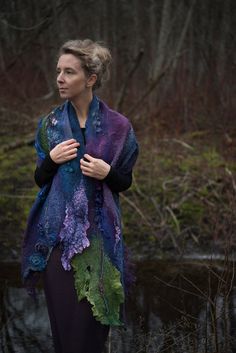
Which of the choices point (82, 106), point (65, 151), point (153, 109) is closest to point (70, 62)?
point (82, 106)

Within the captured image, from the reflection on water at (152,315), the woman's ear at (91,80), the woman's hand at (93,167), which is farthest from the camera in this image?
the reflection on water at (152,315)

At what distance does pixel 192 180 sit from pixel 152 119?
2.40 m

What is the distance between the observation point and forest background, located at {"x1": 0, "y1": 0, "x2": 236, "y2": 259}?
5664mm

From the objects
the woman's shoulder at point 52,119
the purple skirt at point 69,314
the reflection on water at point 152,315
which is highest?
the woman's shoulder at point 52,119

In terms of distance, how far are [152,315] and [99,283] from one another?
1663mm

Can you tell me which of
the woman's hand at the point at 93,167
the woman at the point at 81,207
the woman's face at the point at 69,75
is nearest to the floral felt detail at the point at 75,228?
the woman at the point at 81,207

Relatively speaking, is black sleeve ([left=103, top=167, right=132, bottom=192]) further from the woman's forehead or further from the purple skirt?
the woman's forehead

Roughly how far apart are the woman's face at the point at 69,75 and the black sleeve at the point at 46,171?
0.31 metres

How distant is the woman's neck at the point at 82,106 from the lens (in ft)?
8.59

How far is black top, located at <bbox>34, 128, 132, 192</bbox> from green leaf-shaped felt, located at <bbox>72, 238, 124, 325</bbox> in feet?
0.86

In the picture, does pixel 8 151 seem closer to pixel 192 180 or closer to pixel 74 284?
pixel 192 180

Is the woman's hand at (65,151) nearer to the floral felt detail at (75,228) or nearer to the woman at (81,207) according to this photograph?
the woman at (81,207)

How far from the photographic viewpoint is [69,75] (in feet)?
8.32

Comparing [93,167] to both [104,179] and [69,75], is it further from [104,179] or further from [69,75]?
[69,75]
